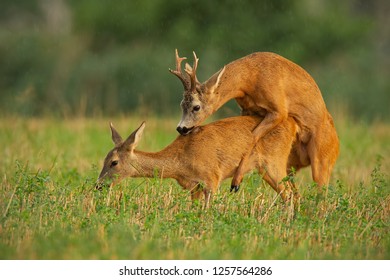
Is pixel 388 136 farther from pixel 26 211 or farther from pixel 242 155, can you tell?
pixel 26 211

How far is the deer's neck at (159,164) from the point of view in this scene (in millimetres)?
12000

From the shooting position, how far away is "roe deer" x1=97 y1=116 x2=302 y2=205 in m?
11.9

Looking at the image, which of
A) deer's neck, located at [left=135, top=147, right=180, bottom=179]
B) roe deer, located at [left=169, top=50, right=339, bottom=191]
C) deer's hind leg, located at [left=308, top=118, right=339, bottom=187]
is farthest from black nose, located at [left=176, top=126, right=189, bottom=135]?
deer's hind leg, located at [left=308, top=118, right=339, bottom=187]

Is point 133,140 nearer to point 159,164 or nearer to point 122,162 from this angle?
point 122,162

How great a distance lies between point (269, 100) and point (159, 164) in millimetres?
1719

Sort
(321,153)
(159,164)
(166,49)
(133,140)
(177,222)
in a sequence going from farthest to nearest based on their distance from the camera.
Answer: (166,49)
(321,153)
(159,164)
(133,140)
(177,222)

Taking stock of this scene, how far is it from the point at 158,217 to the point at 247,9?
23.0m

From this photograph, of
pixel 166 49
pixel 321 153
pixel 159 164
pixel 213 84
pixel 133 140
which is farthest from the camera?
pixel 166 49

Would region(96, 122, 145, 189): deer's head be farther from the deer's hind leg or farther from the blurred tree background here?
the blurred tree background

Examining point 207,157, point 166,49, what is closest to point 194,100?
point 207,157

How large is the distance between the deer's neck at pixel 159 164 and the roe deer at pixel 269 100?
437 millimetres

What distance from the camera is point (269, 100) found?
12.3m

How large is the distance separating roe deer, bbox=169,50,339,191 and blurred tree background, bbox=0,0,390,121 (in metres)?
12.6

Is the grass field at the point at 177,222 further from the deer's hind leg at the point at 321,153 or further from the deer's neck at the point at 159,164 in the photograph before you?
the deer's hind leg at the point at 321,153
